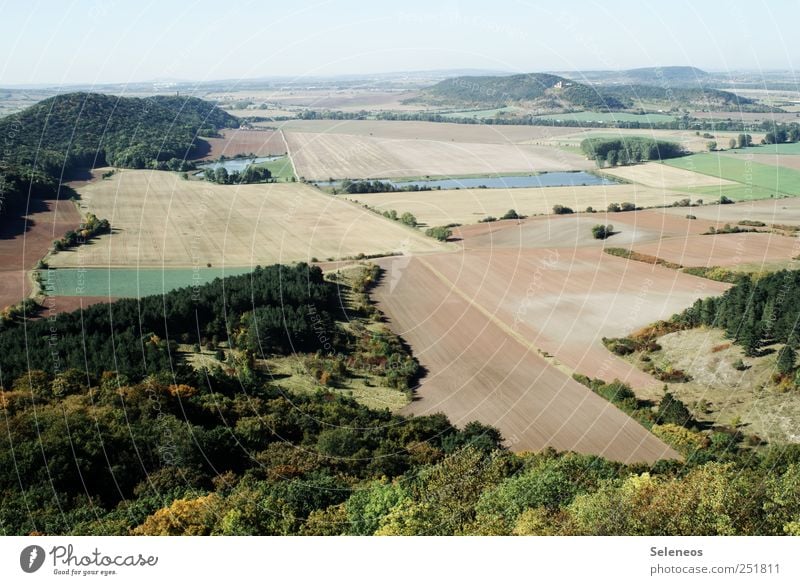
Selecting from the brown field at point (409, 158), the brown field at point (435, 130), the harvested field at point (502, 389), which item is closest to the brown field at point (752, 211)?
the brown field at point (409, 158)

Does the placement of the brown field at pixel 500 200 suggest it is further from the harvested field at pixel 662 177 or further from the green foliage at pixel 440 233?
the green foliage at pixel 440 233

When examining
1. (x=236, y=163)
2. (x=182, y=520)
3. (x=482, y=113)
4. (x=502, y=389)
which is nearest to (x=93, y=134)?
(x=236, y=163)

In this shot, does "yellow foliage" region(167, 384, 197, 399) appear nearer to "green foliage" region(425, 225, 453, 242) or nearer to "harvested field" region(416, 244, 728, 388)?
"harvested field" region(416, 244, 728, 388)

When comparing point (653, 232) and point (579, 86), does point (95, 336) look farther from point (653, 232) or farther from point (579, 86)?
point (579, 86)

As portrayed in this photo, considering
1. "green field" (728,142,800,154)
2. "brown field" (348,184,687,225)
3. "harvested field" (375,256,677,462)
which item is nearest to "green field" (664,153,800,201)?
"brown field" (348,184,687,225)
